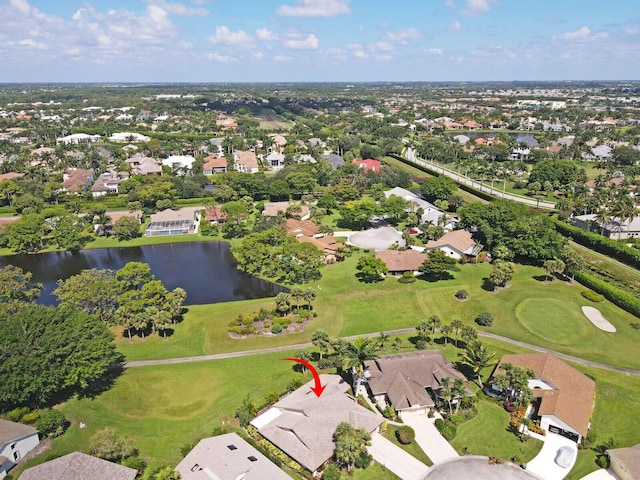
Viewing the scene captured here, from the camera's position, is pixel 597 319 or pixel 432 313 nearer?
pixel 597 319

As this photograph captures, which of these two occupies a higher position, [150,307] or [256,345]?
[150,307]

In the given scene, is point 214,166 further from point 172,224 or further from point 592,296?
point 592,296

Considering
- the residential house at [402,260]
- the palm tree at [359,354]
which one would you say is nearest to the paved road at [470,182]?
the residential house at [402,260]

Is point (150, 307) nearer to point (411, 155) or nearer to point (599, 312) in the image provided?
point (599, 312)

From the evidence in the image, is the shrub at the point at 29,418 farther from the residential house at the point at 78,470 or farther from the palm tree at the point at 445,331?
the palm tree at the point at 445,331

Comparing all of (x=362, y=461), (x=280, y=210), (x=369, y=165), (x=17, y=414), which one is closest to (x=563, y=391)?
(x=362, y=461)

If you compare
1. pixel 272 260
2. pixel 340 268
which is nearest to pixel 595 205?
pixel 340 268
